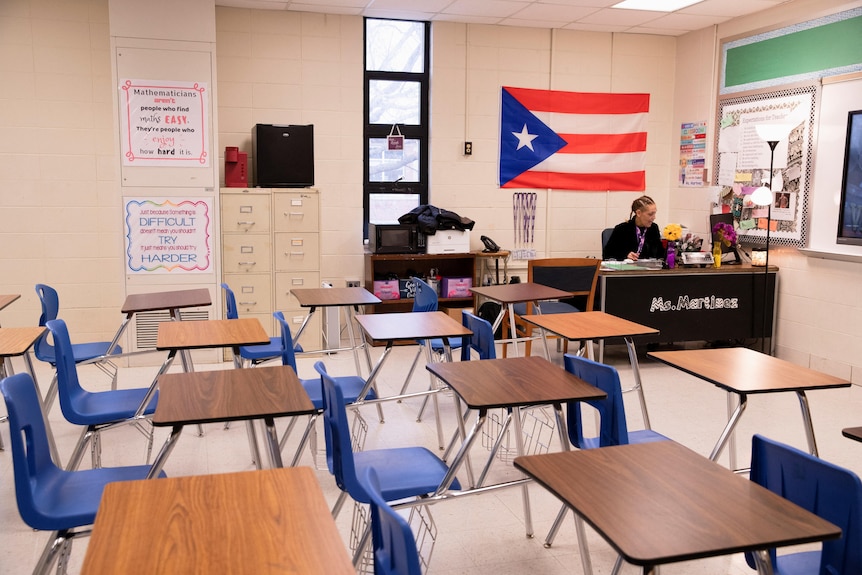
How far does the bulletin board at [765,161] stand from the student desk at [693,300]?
43 centimetres

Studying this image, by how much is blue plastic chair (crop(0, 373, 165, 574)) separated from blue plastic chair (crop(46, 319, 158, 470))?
0.66m

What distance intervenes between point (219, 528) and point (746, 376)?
7.43 ft

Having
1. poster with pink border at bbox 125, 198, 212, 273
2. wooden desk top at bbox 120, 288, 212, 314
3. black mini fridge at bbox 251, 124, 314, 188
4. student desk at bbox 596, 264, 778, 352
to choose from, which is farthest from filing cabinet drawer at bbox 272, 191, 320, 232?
student desk at bbox 596, 264, 778, 352

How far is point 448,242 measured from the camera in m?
7.25

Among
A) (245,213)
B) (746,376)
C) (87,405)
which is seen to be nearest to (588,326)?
(746,376)

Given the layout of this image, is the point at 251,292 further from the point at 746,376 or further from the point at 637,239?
the point at 746,376

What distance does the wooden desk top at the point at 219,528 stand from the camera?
1.52 m

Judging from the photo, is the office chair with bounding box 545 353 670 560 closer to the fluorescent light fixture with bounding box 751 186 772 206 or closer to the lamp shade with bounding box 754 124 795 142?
the fluorescent light fixture with bounding box 751 186 772 206

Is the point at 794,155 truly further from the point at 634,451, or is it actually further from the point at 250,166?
the point at 634,451

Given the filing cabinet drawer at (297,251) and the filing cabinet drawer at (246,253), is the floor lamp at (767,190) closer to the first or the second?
the filing cabinet drawer at (297,251)

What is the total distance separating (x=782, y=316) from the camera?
22.1 feet

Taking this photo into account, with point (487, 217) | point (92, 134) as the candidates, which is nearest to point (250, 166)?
point (92, 134)

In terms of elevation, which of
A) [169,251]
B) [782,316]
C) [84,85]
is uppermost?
[84,85]

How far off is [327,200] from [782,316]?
416 centimetres
